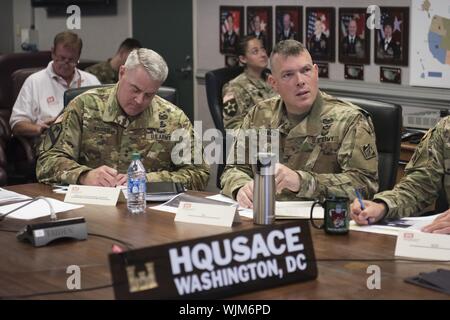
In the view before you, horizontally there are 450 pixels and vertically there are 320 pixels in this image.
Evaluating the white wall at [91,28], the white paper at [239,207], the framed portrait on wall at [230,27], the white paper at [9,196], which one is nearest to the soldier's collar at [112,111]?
the white paper at [9,196]

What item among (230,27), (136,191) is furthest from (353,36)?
(136,191)

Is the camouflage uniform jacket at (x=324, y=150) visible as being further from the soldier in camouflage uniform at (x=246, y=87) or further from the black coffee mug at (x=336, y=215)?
the soldier in camouflage uniform at (x=246, y=87)

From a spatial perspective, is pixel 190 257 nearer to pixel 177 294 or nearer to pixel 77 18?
pixel 177 294

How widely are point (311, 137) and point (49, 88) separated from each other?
8.84 ft

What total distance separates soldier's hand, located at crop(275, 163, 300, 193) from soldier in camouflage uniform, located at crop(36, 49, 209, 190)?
2.08ft

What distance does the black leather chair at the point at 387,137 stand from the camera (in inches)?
119

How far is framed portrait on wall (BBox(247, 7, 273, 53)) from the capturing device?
613 cm

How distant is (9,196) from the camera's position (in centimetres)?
301

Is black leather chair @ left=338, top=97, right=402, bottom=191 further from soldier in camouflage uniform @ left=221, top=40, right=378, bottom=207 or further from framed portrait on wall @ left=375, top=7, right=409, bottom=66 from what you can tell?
framed portrait on wall @ left=375, top=7, right=409, bottom=66

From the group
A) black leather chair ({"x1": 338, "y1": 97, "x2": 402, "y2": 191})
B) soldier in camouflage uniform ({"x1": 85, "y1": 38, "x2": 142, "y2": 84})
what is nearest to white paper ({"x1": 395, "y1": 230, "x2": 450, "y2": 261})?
black leather chair ({"x1": 338, "y1": 97, "x2": 402, "y2": 191})

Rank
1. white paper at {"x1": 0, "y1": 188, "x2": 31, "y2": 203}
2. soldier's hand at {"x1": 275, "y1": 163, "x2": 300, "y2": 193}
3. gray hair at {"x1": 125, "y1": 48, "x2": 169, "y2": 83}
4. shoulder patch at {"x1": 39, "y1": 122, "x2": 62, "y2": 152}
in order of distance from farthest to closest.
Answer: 1. shoulder patch at {"x1": 39, "y1": 122, "x2": 62, "y2": 152}
2. gray hair at {"x1": 125, "y1": 48, "x2": 169, "y2": 83}
3. white paper at {"x1": 0, "y1": 188, "x2": 31, "y2": 203}
4. soldier's hand at {"x1": 275, "y1": 163, "x2": 300, "y2": 193}

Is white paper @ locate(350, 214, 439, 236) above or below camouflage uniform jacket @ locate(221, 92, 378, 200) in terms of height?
below

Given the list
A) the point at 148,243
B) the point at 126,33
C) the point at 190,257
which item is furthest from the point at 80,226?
the point at 126,33
